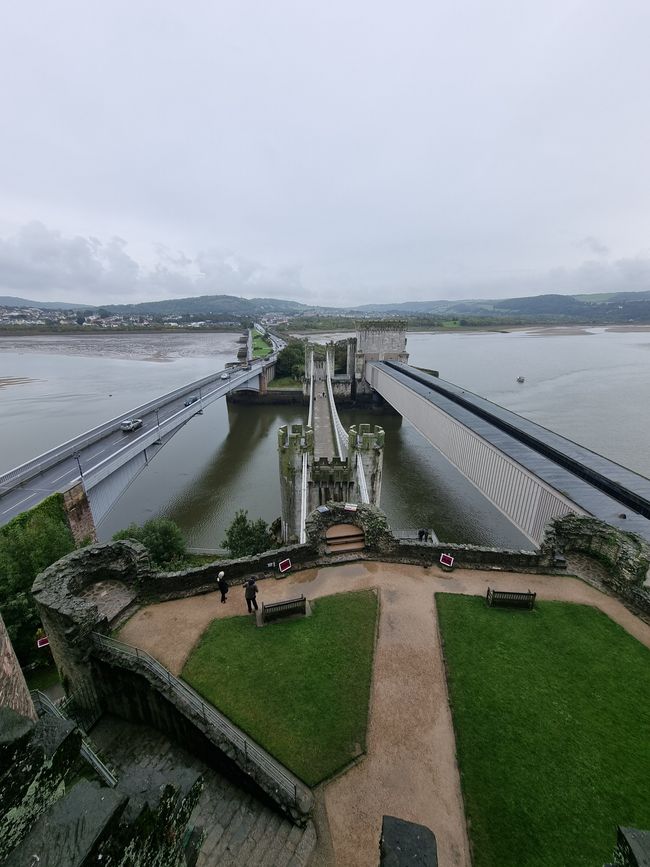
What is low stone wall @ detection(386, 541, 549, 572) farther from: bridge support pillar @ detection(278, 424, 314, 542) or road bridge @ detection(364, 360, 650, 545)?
bridge support pillar @ detection(278, 424, 314, 542)

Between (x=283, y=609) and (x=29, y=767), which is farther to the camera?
(x=283, y=609)

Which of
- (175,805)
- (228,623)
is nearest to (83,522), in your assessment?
(228,623)

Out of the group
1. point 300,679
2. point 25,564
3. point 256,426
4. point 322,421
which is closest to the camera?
point 300,679

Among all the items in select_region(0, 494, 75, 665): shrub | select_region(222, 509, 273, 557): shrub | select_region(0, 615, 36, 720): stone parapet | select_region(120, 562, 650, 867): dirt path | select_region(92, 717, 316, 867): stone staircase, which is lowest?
select_region(222, 509, 273, 557): shrub

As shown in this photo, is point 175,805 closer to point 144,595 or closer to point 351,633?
point 351,633

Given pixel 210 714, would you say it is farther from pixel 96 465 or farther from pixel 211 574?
pixel 96 465

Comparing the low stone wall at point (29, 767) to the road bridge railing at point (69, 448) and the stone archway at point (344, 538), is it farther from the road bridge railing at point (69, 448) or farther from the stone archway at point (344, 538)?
the road bridge railing at point (69, 448)

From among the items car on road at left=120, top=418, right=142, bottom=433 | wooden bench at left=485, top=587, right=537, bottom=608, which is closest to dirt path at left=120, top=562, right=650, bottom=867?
wooden bench at left=485, top=587, right=537, bottom=608


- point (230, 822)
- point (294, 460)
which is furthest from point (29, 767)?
point (294, 460)
